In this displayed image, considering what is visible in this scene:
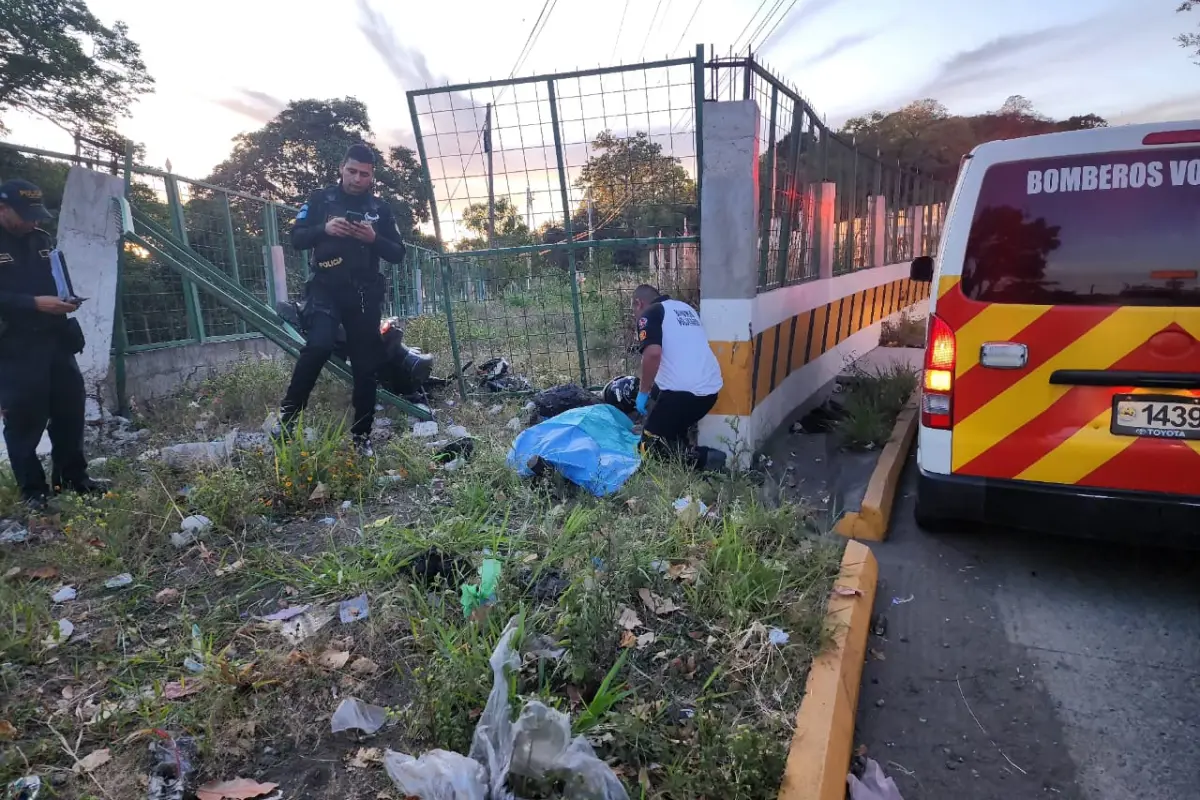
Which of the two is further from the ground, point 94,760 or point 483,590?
point 483,590

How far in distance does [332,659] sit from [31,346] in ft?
9.94

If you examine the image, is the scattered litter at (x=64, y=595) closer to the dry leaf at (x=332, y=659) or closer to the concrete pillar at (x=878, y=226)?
the dry leaf at (x=332, y=659)

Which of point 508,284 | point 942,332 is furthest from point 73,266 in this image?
point 942,332

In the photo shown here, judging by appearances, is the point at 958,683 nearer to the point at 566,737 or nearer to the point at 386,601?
the point at 566,737

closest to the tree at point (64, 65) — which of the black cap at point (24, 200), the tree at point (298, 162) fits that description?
the tree at point (298, 162)

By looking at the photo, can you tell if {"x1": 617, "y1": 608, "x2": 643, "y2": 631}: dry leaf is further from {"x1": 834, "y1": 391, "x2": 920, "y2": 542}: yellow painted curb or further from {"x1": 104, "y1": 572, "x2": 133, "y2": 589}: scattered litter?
{"x1": 104, "y1": 572, "x2": 133, "y2": 589}: scattered litter

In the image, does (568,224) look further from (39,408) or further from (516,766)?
(516,766)

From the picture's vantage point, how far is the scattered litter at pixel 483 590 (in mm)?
2584

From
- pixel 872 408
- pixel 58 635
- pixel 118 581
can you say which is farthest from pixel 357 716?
pixel 872 408

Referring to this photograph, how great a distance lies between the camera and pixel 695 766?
1936 mm

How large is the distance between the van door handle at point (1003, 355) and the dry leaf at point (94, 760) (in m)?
3.52

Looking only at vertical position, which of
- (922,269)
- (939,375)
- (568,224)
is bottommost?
(939,375)

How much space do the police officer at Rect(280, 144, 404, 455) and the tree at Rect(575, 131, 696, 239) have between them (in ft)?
5.26

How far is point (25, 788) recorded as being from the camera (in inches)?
72.3
